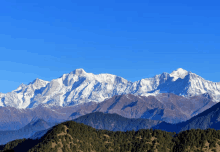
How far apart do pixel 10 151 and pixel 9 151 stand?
239 millimetres

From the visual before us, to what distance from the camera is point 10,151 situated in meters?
96.9

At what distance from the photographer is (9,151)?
9694cm
